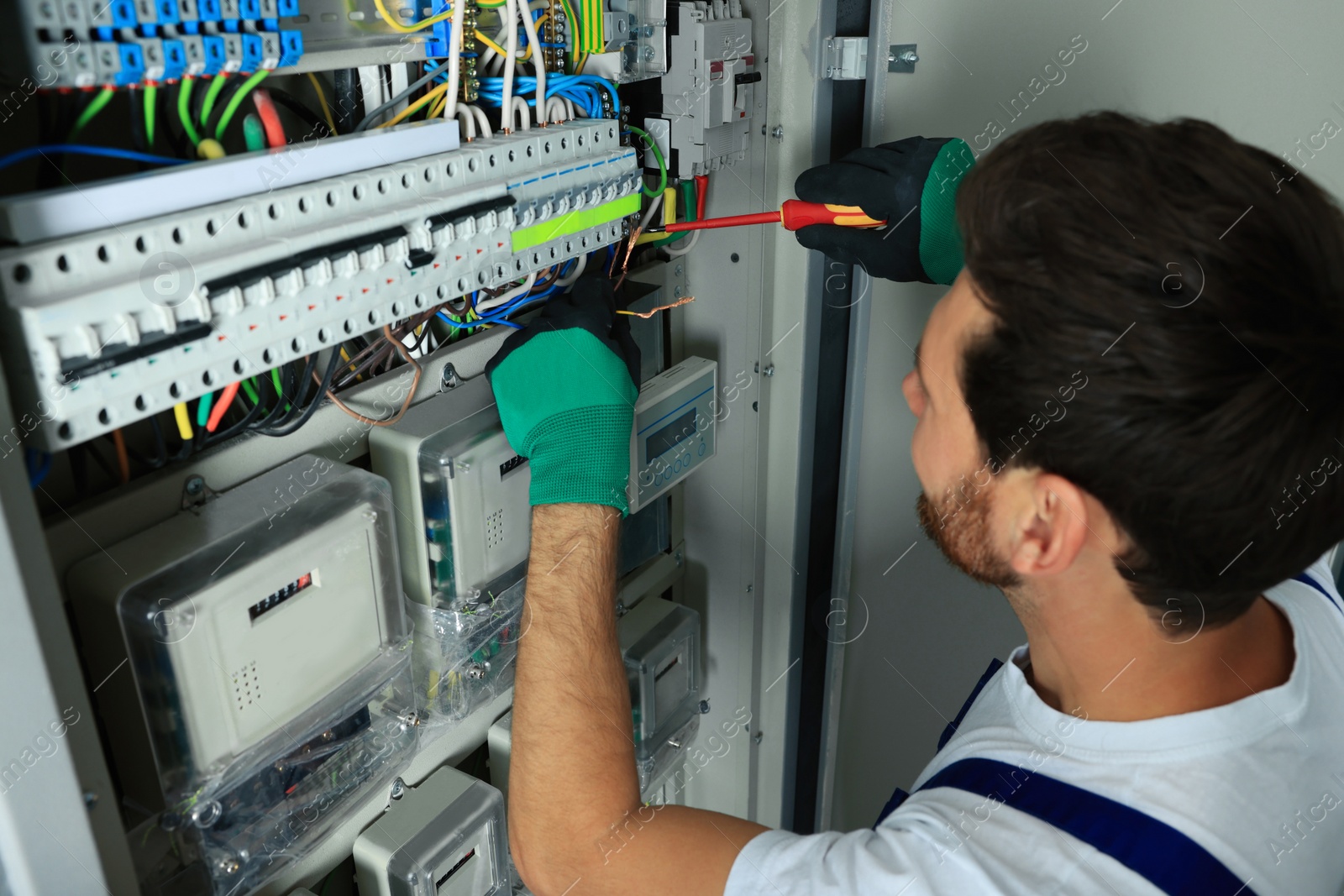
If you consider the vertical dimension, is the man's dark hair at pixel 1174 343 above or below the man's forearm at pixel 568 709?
above

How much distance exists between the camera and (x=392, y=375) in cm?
113

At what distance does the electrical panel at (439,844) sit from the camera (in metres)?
1.14

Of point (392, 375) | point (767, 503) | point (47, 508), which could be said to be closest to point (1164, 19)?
point (767, 503)

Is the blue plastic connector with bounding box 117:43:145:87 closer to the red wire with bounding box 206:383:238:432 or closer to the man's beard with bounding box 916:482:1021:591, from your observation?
the red wire with bounding box 206:383:238:432

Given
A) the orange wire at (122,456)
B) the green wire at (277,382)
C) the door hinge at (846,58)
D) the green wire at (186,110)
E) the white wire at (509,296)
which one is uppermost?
the door hinge at (846,58)

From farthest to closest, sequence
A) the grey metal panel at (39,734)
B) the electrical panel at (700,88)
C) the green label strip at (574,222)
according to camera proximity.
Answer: the electrical panel at (700,88) < the green label strip at (574,222) < the grey metal panel at (39,734)

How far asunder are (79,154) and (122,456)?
273 millimetres

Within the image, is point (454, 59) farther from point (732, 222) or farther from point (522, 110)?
point (732, 222)

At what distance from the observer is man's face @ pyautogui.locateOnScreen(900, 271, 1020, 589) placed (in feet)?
3.02

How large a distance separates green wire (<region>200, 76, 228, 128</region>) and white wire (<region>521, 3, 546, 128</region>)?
0.97 feet

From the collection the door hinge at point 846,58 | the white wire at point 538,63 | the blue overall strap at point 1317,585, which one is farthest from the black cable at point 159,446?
the blue overall strap at point 1317,585

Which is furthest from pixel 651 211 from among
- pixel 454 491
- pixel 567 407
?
pixel 454 491

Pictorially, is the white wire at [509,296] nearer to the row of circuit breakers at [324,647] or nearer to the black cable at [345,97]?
the row of circuit breakers at [324,647]

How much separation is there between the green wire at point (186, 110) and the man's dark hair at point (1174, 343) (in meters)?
0.71
